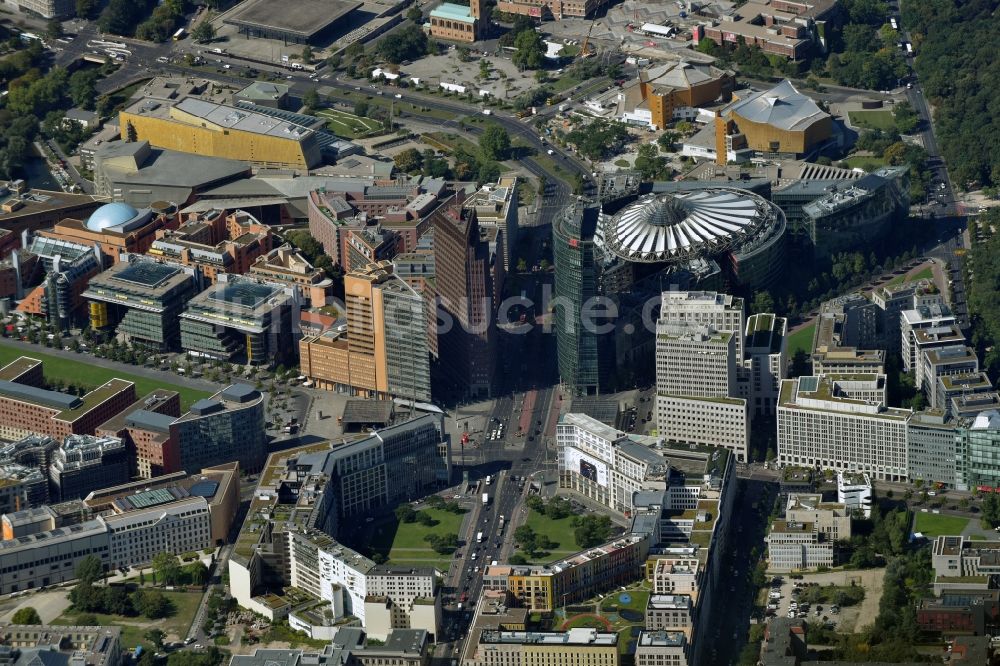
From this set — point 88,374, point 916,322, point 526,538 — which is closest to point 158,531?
point 526,538

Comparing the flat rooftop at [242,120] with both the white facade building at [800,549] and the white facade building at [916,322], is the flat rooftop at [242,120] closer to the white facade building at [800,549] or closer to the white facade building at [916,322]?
the white facade building at [916,322]

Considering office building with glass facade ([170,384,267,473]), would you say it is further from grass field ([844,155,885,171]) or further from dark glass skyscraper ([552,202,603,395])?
grass field ([844,155,885,171])

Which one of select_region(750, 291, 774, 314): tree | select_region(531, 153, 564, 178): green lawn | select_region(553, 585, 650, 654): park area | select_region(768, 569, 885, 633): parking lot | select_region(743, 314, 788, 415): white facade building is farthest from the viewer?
select_region(531, 153, 564, 178): green lawn

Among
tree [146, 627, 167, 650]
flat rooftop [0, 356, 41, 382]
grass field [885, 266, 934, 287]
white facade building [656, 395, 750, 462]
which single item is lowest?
tree [146, 627, 167, 650]

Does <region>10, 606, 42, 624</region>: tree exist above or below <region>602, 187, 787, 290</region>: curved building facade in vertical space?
below

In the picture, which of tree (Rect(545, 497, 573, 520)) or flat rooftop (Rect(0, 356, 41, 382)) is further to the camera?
flat rooftop (Rect(0, 356, 41, 382))

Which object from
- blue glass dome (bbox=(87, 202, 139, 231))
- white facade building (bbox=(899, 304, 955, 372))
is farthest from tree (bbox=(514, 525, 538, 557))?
blue glass dome (bbox=(87, 202, 139, 231))
